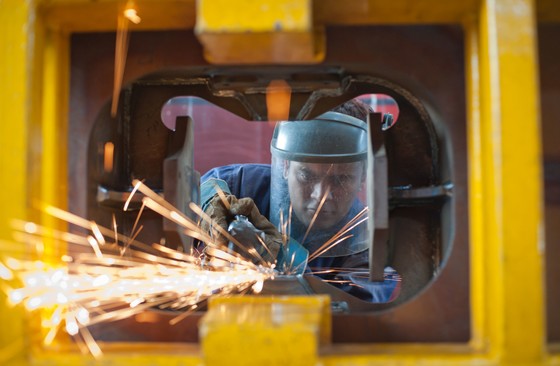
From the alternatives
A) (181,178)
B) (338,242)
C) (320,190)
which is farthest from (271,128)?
(181,178)

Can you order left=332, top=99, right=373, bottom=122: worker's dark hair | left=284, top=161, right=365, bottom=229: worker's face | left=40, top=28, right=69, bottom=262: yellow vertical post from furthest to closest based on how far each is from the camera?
left=332, top=99, right=373, bottom=122: worker's dark hair
left=284, top=161, right=365, bottom=229: worker's face
left=40, top=28, right=69, bottom=262: yellow vertical post

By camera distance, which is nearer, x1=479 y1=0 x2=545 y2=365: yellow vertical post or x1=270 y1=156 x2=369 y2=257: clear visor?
x1=479 y1=0 x2=545 y2=365: yellow vertical post

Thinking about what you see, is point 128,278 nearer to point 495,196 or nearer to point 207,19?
point 207,19

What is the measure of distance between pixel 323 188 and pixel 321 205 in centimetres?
17

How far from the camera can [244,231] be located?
3240mm

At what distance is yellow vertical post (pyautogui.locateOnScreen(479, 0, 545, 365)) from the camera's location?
4.25 feet

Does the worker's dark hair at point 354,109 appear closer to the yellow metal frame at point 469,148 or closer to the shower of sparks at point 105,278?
the shower of sparks at point 105,278

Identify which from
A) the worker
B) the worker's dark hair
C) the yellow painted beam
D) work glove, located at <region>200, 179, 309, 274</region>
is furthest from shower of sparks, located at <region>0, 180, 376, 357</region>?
the worker's dark hair

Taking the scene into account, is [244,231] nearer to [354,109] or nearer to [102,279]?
[354,109]

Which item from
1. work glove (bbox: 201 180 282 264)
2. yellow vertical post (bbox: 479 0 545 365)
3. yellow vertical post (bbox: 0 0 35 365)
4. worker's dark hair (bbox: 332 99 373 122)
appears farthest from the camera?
worker's dark hair (bbox: 332 99 373 122)

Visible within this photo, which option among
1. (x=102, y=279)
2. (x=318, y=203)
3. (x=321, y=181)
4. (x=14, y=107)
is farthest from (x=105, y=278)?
(x=318, y=203)

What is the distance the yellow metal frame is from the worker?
1703 millimetres

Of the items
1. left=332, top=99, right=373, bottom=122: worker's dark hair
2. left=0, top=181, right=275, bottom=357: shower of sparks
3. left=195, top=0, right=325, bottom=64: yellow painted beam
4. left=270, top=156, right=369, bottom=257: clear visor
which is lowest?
left=0, top=181, right=275, bottom=357: shower of sparks

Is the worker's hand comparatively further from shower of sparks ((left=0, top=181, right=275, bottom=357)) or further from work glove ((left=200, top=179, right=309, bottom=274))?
shower of sparks ((left=0, top=181, right=275, bottom=357))
